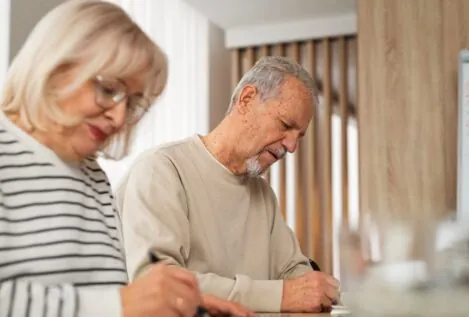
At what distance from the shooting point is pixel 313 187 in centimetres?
Answer: 426

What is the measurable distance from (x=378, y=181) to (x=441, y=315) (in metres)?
2.01

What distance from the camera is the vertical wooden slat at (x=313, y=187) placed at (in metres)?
4.21

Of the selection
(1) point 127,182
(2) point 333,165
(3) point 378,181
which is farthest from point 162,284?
(2) point 333,165

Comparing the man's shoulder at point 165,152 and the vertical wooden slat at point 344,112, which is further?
the vertical wooden slat at point 344,112

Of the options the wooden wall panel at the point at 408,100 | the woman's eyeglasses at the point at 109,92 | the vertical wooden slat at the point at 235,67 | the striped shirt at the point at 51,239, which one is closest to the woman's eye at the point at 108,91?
the woman's eyeglasses at the point at 109,92

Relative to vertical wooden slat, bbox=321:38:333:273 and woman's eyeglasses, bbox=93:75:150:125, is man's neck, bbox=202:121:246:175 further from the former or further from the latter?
vertical wooden slat, bbox=321:38:333:273

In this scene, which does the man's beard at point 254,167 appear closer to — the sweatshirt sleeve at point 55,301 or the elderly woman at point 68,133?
the elderly woman at point 68,133

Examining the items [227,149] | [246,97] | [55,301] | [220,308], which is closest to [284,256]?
[227,149]

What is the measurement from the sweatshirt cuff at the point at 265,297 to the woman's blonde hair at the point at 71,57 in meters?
0.66

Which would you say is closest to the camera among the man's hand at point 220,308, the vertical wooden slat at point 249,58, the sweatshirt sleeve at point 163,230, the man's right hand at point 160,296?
the man's right hand at point 160,296

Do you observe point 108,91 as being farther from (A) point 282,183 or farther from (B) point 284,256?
(A) point 282,183

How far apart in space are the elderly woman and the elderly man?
18.2 inches

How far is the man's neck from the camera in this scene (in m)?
1.79

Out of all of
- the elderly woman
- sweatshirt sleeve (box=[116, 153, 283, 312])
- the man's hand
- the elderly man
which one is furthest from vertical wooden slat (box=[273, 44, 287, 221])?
the elderly woman
